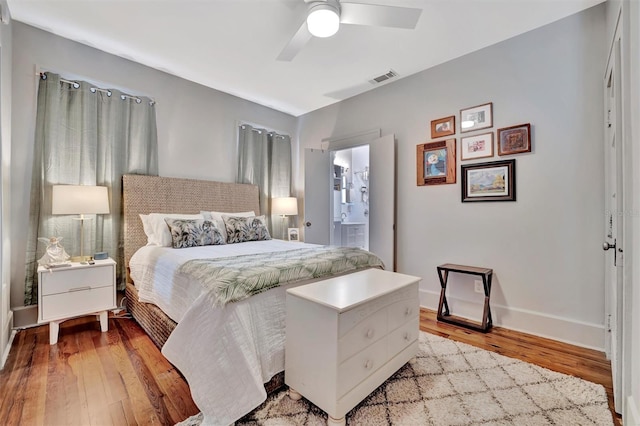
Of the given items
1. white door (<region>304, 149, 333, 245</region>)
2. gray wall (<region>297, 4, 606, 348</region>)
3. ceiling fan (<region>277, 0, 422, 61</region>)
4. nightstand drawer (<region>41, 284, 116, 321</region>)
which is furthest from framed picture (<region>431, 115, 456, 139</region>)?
nightstand drawer (<region>41, 284, 116, 321</region>)

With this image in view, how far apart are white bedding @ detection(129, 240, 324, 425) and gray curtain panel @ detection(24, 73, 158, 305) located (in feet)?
5.66

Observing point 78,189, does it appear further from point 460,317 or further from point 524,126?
point 524,126

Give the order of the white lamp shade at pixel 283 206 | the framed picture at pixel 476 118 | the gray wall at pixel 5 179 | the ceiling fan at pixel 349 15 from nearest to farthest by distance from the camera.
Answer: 1. the ceiling fan at pixel 349 15
2. the gray wall at pixel 5 179
3. the framed picture at pixel 476 118
4. the white lamp shade at pixel 283 206

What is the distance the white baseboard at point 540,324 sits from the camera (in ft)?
7.40

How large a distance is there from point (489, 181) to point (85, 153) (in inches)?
158

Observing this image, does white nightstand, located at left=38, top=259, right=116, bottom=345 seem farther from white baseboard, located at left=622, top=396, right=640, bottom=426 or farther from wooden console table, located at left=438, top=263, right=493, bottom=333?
white baseboard, located at left=622, top=396, right=640, bottom=426

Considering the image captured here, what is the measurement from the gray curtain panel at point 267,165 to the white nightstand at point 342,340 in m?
2.81

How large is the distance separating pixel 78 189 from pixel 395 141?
11.0 feet

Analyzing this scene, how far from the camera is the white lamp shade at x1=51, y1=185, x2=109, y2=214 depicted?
2387 mm

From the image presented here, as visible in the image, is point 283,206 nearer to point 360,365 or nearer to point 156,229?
point 156,229

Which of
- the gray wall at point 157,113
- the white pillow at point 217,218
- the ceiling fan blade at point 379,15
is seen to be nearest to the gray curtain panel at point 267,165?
the gray wall at point 157,113

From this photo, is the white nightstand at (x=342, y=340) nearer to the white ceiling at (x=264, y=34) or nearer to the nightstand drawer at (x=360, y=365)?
the nightstand drawer at (x=360, y=365)

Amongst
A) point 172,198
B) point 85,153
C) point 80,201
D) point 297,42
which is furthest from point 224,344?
point 85,153

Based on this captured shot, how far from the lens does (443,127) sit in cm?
312
